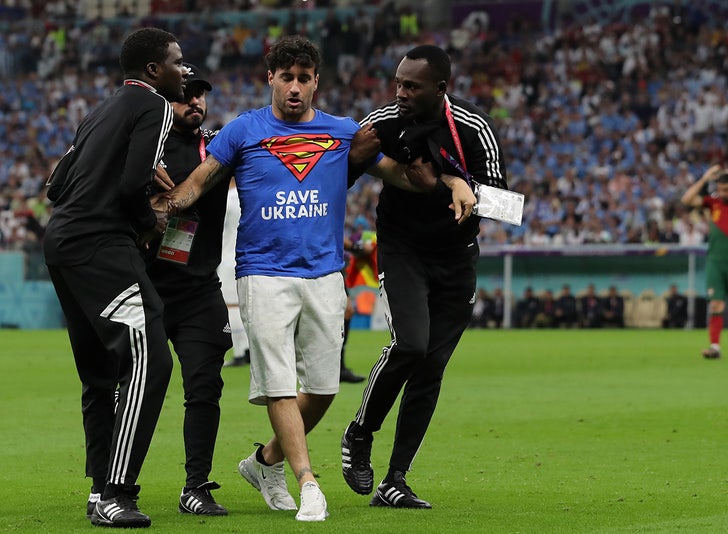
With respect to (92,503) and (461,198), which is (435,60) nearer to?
(461,198)

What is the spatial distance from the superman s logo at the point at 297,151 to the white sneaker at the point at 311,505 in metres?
1.51

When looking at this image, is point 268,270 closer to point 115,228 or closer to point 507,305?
point 115,228

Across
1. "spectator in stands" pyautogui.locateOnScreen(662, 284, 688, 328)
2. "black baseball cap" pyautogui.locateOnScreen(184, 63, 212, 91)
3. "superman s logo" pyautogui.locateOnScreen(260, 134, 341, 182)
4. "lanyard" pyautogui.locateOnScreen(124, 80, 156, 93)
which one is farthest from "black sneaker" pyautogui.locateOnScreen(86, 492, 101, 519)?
"spectator in stands" pyautogui.locateOnScreen(662, 284, 688, 328)

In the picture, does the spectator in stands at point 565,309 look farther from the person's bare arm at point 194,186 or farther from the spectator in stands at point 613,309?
the person's bare arm at point 194,186

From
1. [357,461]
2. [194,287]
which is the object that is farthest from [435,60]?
[357,461]

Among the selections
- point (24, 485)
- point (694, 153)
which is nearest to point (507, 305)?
point (694, 153)

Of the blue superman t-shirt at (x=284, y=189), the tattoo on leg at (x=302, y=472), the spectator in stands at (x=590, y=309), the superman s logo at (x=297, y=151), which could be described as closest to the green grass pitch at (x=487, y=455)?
the tattoo on leg at (x=302, y=472)

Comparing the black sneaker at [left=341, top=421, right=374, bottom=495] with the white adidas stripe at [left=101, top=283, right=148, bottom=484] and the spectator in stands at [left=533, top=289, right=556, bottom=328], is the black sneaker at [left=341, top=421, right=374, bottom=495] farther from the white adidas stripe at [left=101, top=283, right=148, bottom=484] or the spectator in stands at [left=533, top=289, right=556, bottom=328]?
the spectator in stands at [left=533, top=289, right=556, bottom=328]

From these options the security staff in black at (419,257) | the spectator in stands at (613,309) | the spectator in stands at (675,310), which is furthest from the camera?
the spectator in stands at (613,309)

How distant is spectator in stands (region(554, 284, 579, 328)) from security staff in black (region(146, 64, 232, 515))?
23.7 meters

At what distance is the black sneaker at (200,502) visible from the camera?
6.79 meters

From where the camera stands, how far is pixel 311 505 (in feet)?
21.1

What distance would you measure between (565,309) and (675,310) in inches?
96.4

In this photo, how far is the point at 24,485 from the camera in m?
7.91
